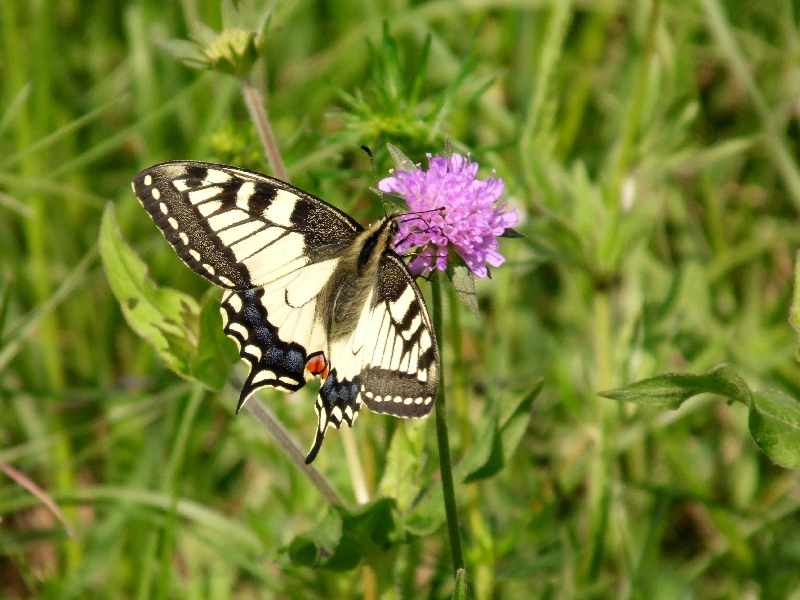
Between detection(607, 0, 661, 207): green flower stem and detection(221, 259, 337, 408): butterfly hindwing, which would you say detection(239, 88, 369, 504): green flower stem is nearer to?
detection(221, 259, 337, 408): butterfly hindwing

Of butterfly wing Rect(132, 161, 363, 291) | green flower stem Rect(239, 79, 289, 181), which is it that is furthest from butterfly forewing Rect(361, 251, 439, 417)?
green flower stem Rect(239, 79, 289, 181)

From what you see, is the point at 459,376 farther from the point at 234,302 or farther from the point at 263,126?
the point at 263,126

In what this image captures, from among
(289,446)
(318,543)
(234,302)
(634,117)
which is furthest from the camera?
(634,117)

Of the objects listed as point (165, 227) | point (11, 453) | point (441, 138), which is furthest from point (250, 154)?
point (11, 453)

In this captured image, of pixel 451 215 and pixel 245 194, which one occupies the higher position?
pixel 245 194

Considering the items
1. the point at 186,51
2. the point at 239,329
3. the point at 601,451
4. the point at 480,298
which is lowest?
the point at 601,451

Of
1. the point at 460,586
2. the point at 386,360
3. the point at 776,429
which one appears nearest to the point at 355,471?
the point at 386,360
